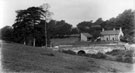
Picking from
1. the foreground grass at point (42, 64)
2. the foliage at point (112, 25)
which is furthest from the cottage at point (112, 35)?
the foreground grass at point (42, 64)

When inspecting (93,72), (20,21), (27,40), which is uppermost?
(20,21)

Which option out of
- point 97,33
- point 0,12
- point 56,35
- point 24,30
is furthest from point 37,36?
point 97,33

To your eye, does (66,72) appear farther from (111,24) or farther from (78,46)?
(111,24)

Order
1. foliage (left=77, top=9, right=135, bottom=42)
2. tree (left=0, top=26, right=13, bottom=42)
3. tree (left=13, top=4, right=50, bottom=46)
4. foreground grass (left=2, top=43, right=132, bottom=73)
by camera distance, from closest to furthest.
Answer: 1. foreground grass (left=2, top=43, right=132, bottom=73)
2. tree (left=0, top=26, right=13, bottom=42)
3. tree (left=13, top=4, right=50, bottom=46)
4. foliage (left=77, top=9, right=135, bottom=42)

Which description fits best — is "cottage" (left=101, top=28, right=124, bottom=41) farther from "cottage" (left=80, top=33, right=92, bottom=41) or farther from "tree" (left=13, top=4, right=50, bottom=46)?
"tree" (left=13, top=4, right=50, bottom=46)

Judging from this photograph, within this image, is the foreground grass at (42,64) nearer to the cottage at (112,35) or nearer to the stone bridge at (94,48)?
the stone bridge at (94,48)

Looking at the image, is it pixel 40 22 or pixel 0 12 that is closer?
pixel 0 12

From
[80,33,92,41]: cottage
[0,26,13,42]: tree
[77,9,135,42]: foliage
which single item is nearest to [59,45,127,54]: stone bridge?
[77,9,135,42]: foliage

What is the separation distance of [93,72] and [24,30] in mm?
21636

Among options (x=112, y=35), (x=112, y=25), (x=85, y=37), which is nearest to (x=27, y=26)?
(x=85, y=37)

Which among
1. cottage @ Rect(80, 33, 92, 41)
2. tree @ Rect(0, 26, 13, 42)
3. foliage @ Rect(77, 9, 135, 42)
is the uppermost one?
foliage @ Rect(77, 9, 135, 42)

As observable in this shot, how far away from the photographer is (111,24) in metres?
68.2

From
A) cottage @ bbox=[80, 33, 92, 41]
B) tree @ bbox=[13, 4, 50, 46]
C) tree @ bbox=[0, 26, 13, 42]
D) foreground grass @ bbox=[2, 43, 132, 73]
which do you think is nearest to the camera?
foreground grass @ bbox=[2, 43, 132, 73]

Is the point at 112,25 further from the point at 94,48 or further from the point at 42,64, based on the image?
the point at 42,64
